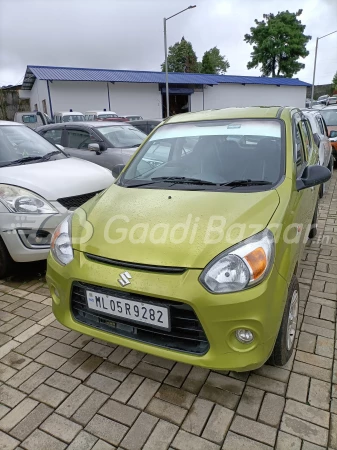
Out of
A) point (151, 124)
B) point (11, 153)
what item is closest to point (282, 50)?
point (151, 124)

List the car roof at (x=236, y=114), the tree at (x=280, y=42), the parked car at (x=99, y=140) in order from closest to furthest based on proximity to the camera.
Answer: the car roof at (x=236, y=114), the parked car at (x=99, y=140), the tree at (x=280, y=42)

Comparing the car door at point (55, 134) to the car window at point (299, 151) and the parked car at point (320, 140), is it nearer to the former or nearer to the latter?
the parked car at point (320, 140)

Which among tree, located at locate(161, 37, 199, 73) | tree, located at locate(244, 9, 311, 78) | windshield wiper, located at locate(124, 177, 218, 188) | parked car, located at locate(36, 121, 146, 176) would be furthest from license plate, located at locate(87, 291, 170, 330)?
tree, located at locate(161, 37, 199, 73)

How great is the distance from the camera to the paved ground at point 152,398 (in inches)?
74.7

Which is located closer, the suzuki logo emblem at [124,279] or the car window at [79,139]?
the suzuki logo emblem at [124,279]

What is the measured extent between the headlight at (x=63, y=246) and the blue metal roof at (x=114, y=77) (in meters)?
22.4

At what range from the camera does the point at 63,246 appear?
2.38m

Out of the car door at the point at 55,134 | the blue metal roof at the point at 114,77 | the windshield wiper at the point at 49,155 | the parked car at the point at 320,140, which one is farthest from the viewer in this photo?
the blue metal roof at the point at 114,77

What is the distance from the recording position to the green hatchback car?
188 centimetres

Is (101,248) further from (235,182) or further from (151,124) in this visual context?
(151,124)

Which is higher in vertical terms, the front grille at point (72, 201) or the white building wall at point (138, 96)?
the white building wall at point (138, 96)

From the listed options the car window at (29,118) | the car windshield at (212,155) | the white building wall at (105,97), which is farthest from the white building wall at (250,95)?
the car windshield at (212,155)

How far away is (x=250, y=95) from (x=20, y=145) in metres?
31.9

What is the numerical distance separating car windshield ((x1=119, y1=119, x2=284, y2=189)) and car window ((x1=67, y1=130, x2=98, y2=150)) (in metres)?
4.24
